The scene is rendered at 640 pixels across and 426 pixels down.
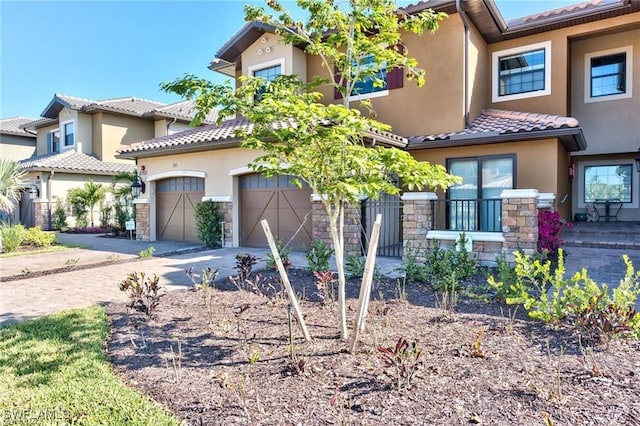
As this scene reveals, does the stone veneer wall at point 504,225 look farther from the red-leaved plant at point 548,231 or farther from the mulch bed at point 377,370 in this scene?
the mulch bed at point 377,370

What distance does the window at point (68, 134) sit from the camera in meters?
24.2

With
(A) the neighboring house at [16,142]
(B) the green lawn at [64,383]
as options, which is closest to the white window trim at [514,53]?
(B) the green lawn at [64,383]

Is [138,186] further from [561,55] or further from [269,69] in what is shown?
[561,55]

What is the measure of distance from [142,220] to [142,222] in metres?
0.08

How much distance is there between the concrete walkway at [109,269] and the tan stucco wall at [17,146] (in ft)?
68.2

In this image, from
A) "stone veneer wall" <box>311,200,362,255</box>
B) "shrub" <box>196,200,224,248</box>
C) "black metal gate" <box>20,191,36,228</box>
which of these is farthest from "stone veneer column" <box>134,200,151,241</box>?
"black metal gate" <box>20,191,36,228</box>

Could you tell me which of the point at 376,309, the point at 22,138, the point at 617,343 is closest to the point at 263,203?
the point at 376,309

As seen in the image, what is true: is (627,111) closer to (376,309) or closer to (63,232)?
(376,309)

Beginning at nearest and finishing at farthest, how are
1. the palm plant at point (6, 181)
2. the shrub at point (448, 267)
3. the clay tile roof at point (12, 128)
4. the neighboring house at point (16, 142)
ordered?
the shrub at point (448, 267), the palm plant at point (6, 181), the clay tile roof at point (12, 128), the neighboring house at point (16, 142)

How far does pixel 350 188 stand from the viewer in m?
3.94

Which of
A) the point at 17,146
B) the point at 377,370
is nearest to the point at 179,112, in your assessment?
the point at 17,146

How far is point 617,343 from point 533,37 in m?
11.5

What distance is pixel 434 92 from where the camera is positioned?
1196 centimetres

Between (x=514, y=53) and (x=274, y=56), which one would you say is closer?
(x=514, y=53)
